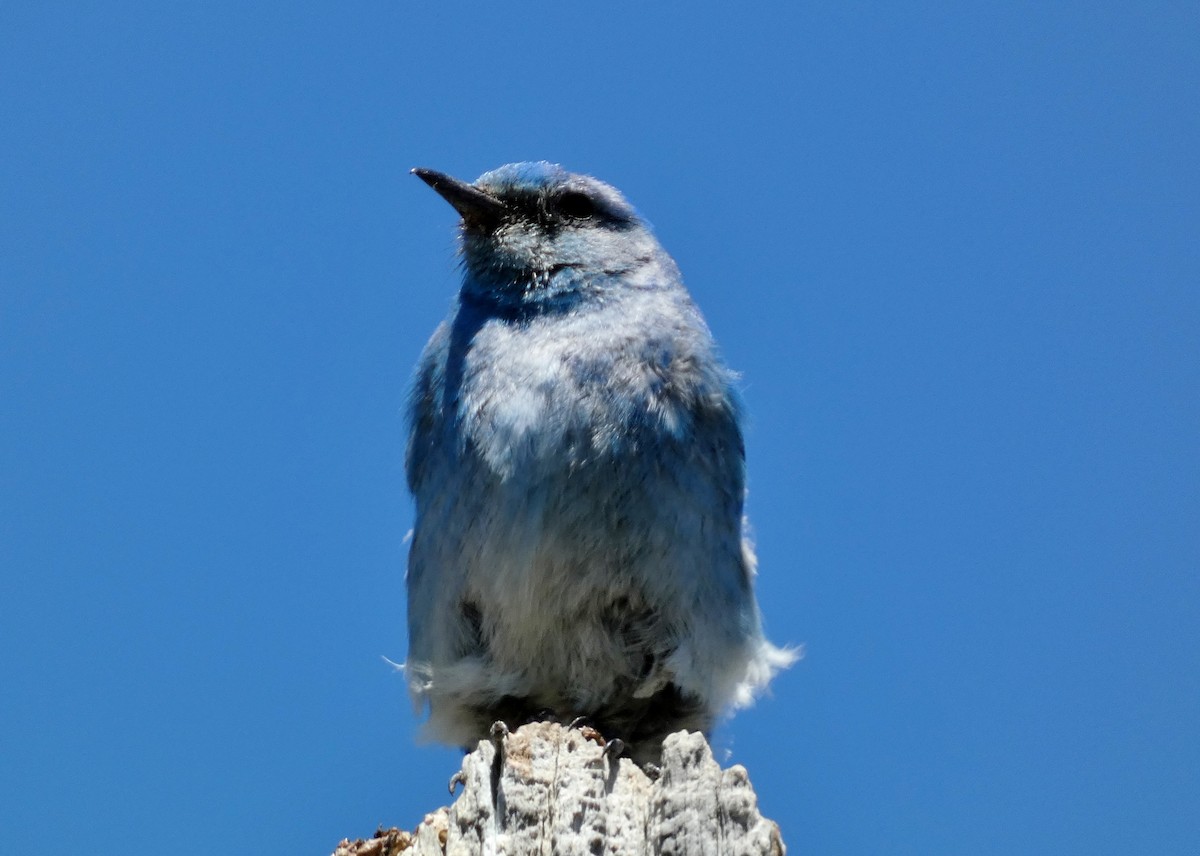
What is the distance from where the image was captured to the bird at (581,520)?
6.81 m

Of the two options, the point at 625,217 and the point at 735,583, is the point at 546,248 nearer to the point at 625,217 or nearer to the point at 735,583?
the point at 625,217

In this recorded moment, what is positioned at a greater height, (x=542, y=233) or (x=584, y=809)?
(x=542, y=233)

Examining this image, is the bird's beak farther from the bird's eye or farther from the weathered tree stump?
the weathered tree stump

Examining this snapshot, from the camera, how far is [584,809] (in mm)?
5387

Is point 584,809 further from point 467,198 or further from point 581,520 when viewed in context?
point 467,198

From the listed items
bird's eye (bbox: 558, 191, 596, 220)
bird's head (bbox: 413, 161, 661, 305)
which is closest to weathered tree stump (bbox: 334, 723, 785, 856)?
bird's head (bbox: 413, 161, 661, 305)

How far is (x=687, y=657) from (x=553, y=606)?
666 mm

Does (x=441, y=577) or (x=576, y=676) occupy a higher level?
(x=441, y=577)

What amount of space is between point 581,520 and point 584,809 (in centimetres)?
170

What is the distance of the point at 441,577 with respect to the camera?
7.13 meters

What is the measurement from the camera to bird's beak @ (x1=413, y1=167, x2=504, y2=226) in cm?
802

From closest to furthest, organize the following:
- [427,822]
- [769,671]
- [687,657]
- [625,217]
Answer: [427,822] → [687,657] → [769,671] → [625,217]

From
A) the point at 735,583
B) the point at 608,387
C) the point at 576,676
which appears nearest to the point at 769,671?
the point at 735,583

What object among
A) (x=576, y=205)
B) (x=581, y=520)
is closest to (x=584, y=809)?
(x=581, y=520)
